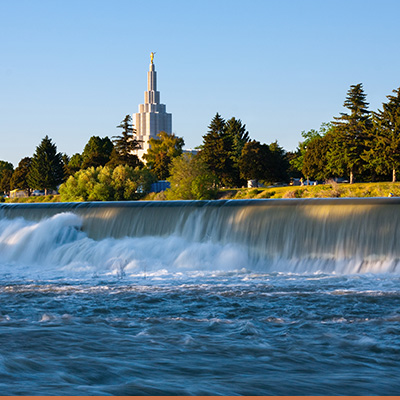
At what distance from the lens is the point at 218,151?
269 feet

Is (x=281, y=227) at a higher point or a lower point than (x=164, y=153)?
lower

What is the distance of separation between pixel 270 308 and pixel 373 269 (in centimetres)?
647

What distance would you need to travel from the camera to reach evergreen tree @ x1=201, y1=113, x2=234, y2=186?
81438mm

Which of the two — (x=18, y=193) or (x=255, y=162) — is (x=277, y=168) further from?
(x=18, y=193)

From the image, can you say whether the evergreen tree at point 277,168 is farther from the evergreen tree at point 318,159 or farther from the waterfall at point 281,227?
the waterfall at point 281,227

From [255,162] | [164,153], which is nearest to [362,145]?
[255,162]

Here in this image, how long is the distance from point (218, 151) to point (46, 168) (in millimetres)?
29141

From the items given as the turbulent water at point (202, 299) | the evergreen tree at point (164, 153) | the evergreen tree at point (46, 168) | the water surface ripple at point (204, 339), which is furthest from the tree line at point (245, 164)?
the water surface ripple at point (204, 339)

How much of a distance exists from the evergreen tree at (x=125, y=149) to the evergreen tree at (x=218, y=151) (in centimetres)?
1888

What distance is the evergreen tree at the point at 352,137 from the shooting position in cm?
6994

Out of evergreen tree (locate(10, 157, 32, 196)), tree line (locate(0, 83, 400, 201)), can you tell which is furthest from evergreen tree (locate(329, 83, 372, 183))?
evergreen tree (locate(10, 157, 32, 196))

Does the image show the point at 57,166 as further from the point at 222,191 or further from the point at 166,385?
the point at 166,385

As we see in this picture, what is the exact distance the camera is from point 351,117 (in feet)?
235

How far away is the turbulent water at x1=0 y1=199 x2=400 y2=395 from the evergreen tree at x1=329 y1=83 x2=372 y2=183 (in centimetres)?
4828
